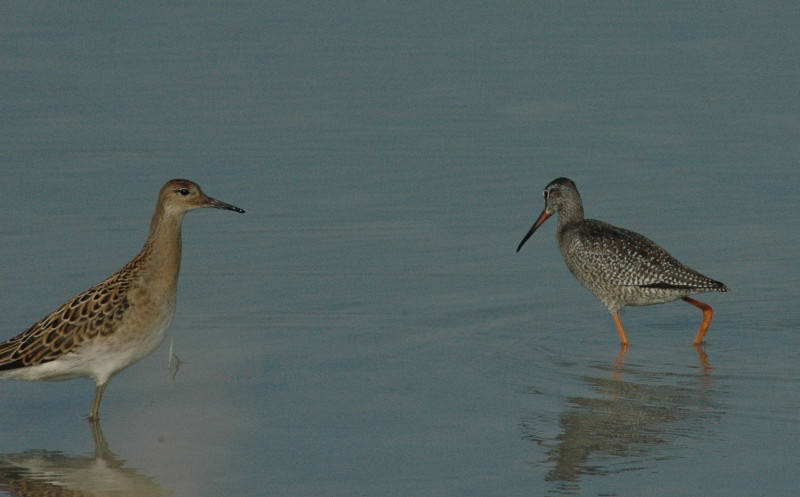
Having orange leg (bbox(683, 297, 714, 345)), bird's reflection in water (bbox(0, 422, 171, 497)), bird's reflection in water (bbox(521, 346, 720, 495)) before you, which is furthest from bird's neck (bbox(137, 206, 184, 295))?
orange leg (bbox(683, 297, 714, 345))

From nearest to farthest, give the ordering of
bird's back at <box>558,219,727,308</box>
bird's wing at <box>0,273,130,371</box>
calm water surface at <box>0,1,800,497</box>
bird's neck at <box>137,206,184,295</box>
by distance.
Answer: calm water surface at <box>0,1,800,497</box>
bird's wing at <box>0,273,130,371</box>
bird's neck at <box>137,206,184,295</box>
bird's back at <box>558,219,727,308</box>

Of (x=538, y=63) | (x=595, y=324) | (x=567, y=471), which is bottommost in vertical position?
(x=567, y=471)

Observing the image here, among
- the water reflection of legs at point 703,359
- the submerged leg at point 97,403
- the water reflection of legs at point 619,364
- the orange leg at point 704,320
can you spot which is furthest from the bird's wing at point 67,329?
the orange leg at point 704,320

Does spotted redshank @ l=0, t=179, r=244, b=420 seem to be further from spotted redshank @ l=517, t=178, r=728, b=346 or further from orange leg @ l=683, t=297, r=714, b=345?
orange leg @ l=683, t=297, r=714, b=345

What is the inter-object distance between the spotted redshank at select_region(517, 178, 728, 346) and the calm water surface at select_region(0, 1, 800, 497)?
271mm

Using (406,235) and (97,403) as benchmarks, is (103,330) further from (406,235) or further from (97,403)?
(406,235)

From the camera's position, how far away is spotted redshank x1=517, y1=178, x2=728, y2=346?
13078mm

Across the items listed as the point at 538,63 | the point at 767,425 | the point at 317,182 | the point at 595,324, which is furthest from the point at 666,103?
the point at 767,425

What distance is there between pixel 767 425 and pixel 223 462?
3322 mm

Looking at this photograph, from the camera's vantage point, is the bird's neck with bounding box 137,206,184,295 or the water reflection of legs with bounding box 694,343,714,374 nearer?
the bird's neck with bounding box 137,206,184,295

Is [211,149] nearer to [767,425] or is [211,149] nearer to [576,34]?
[576,34]

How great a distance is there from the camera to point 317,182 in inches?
634

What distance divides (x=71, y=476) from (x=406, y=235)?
19.4 ft

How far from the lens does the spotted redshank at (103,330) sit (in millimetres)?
10242
